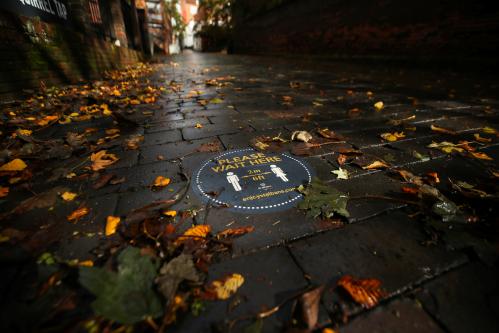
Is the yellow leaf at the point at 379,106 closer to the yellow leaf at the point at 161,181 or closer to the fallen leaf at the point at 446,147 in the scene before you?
the fallen leaf at the point at 446,147

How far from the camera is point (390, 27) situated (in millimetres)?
8250

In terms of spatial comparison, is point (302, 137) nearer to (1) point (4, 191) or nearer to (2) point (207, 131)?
(2) point (207, 131)

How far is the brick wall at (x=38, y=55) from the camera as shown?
139 inches

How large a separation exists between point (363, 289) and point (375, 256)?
0.68 feet

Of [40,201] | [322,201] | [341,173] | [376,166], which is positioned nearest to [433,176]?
[376,166]

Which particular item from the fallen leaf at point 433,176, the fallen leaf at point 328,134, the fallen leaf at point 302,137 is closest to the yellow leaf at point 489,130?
the fallen leaf at point 433,176

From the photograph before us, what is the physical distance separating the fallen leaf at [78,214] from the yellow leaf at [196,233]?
65 cm

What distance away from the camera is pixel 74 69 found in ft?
17.4

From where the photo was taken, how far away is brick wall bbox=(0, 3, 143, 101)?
3539mm

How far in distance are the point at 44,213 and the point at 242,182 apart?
1.20m

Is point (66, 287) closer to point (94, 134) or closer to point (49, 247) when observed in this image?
point (49, 247)

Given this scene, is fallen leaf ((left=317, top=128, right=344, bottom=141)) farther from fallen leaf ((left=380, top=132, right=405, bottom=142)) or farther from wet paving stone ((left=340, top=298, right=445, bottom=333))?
wet paving stone ((left=340, top=298, right=445, bottom=333))

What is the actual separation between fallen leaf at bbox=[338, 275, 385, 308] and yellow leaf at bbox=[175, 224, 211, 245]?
66cm

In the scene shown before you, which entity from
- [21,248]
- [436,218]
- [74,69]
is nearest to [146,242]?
[21,248]
